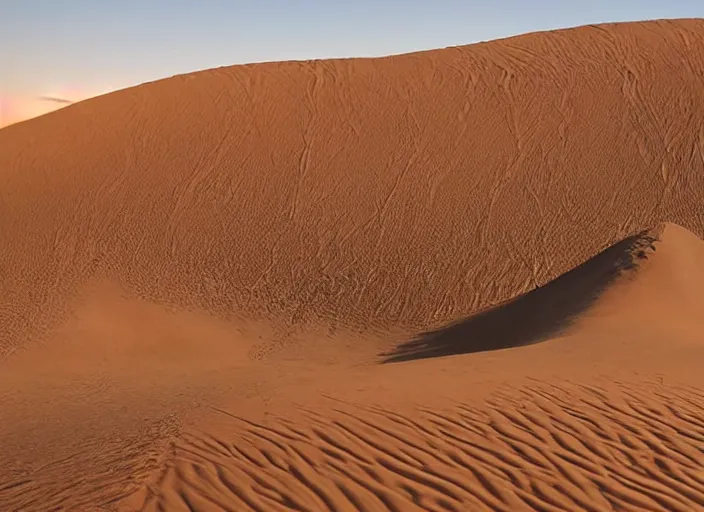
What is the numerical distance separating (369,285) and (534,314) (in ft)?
16.5

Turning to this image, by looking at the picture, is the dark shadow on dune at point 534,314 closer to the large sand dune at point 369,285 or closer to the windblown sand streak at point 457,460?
the large sand dune at point 369,285

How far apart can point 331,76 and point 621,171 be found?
12524 mm

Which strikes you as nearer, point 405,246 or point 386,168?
point 405,246

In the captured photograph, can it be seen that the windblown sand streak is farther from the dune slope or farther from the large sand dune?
the dune slope

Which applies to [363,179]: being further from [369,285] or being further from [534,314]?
[534,314]

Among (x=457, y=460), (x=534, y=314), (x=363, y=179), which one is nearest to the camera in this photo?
(x=457, y=460)

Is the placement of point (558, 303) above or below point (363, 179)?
below

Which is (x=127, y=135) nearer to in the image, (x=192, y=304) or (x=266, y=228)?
(x=266, y=228)

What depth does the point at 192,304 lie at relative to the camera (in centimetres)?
1736

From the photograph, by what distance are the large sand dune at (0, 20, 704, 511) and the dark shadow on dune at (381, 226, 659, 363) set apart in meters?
0.08

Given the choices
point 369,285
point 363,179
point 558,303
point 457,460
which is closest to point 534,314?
point 558,303

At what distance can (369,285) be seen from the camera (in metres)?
18.2

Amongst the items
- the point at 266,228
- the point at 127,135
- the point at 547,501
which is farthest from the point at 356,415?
the point at 127,135

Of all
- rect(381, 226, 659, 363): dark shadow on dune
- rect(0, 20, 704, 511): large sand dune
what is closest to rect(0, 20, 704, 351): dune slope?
rect(0, 20, 704, 511): large sand dune
